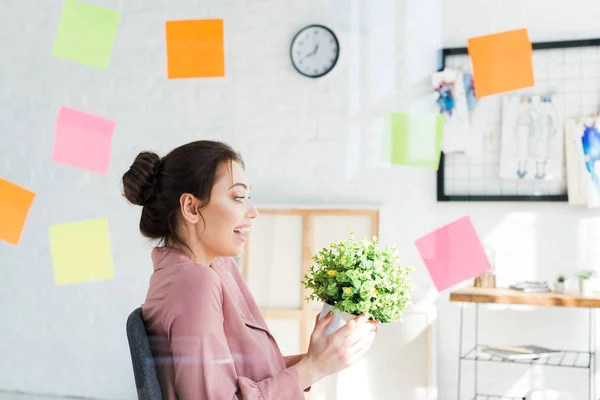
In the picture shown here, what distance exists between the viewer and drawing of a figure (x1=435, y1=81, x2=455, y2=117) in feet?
8.93

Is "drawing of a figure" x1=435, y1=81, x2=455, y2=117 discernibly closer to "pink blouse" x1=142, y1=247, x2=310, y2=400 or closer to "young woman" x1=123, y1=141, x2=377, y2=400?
"young woman" x1=123, y1=141, x2=377, y2=400

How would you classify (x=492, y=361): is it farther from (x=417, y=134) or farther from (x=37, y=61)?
(x=37, y=61)

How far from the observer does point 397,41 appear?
2814mm

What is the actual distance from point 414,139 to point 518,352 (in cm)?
90

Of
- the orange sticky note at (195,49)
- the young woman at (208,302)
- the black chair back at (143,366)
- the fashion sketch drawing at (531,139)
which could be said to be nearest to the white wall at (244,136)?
the orange sticky note at (195,49)

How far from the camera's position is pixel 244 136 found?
2971mm

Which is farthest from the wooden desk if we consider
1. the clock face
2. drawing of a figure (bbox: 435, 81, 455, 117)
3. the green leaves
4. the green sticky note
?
the green sticky note

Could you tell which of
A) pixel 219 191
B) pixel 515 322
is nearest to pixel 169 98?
pixel 515 322

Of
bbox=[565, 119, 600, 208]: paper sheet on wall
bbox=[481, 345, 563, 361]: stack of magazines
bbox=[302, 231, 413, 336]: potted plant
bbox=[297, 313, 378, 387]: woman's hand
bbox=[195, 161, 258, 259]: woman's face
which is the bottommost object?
bbox=[481, 345, 563, 361]: stack of magazines

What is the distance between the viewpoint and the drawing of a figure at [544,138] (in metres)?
2.62

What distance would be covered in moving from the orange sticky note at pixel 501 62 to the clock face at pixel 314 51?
1.81 feet

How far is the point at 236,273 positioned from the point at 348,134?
1553 millimetres

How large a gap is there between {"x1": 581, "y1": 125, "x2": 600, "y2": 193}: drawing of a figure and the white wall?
5.8 inches

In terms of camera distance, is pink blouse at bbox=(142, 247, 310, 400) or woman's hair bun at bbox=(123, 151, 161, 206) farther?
woman's hair bun at bbox=(123, 151, 161, 206)
